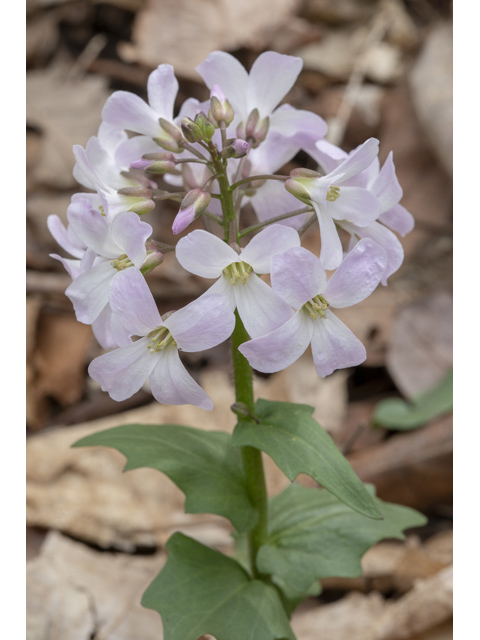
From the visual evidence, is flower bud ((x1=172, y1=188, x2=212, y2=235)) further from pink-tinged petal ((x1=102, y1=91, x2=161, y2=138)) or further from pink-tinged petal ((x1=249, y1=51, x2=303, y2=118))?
pink-tinged petal ((x1=249, y1=51, x2=303, y2=118))

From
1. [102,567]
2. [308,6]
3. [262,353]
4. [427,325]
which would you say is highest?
[308,6]

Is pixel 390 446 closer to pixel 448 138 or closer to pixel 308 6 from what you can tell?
pixel 448 138

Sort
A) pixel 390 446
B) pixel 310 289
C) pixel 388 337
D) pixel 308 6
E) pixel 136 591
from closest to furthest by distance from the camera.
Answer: pixel 310 289 → pixel 136 591 → pixel 390 446 → pixel 388 337 → pixel 308 6

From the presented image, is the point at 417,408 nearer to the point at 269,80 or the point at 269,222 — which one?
the point at 269,222

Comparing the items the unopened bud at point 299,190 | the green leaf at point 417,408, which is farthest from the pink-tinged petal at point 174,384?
the green leaf at point 417,408

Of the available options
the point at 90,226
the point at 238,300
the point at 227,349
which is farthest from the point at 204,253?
the point at 227,349

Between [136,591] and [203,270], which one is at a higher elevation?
[203,270]
